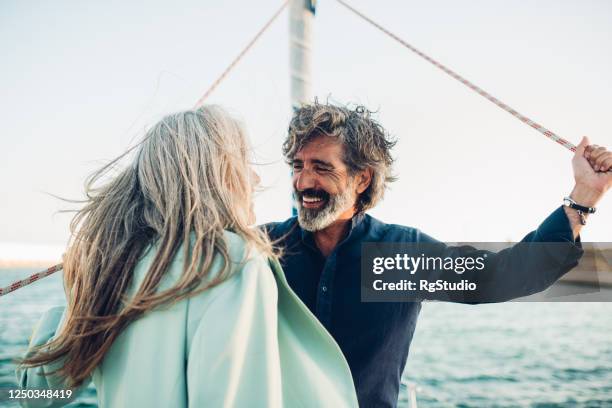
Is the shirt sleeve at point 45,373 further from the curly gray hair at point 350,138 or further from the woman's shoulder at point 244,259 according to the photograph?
the curly gray hair at point 350,138

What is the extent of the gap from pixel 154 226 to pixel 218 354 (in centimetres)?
37

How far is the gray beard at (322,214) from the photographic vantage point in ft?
7.20

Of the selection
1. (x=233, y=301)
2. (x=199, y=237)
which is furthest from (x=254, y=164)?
(x=233, y=301)

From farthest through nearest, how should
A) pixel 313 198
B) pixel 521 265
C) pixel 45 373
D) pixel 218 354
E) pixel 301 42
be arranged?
pixel 301 42, pixel 313 198, pixel 521 265, pixel 45 373, pixel 218 354

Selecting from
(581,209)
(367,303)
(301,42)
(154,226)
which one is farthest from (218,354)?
(301,42)

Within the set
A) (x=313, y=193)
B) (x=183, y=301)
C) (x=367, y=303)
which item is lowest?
(x=183, y=301)

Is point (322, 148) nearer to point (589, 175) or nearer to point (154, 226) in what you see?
point (589, 175)

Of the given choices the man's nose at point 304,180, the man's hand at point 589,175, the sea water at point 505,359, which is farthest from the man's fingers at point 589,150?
the sea water at point 505,359

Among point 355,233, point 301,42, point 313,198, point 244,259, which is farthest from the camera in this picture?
point 301,42

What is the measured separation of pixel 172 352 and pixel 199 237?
26 cm

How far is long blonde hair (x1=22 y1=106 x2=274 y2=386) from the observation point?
1047 millimetres

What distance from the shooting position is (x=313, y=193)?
234 cm

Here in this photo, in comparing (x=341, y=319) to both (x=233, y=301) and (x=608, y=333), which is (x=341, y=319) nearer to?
(x=233, y=301)

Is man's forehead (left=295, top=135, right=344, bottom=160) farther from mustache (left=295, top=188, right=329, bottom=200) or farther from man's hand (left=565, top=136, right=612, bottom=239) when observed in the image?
man's hand (left=565, top=136, right=612, bottom=239)
